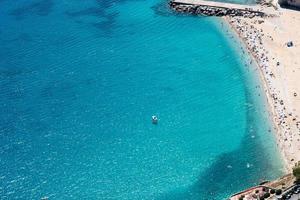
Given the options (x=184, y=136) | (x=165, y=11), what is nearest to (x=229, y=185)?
(x=184, y=136)

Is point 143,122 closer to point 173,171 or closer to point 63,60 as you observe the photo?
point 173,171

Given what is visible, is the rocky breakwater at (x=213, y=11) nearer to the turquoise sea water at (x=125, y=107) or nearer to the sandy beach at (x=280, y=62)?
the sandy beach at (x=280, y=62)

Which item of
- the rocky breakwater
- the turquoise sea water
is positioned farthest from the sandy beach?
the turquoise sea water

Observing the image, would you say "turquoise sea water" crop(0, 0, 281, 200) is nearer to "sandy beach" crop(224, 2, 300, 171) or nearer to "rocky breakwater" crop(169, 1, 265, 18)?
"rocky breakwater" crop(169, 1, 265, 18)

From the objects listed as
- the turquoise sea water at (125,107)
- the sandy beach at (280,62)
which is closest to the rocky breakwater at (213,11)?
the sandy beach at (280,62)

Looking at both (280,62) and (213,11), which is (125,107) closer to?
(280,62)

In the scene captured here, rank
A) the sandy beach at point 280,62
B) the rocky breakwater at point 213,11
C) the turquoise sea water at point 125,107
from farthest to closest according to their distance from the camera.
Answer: the rocky breakwater at point 213,11
the sandy beach at point 280,62
the turquoise sea water at point 125,107
